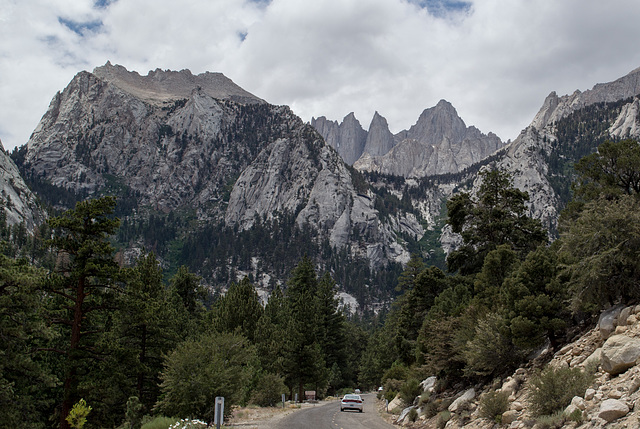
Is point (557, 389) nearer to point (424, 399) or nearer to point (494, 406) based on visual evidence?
point (494, 406)

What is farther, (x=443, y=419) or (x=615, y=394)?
Answer: (x=443, y=419)

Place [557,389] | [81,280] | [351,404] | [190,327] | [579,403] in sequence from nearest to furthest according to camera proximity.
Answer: [579,403] < [557,389] < [81,280] < [351,404] < [190,327]

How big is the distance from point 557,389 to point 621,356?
2.00 meters

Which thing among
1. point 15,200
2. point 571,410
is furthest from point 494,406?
point 15,200

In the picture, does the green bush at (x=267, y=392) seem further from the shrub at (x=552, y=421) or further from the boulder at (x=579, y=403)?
the boulder at (x=579, y=403)

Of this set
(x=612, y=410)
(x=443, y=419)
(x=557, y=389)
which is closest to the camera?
(x=612, y=410)

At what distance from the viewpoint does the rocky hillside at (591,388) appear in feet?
36.0

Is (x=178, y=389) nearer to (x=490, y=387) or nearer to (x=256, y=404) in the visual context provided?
(x=490, y=387)

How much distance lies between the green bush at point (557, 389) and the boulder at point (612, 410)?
2.03m

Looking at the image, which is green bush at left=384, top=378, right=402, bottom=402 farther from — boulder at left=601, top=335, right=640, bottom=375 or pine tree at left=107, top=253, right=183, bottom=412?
boulder at left=601, top=335, right=640, bottom=375

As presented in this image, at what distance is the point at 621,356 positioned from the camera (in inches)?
495

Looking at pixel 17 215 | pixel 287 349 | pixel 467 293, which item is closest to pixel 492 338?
pixel 467 293

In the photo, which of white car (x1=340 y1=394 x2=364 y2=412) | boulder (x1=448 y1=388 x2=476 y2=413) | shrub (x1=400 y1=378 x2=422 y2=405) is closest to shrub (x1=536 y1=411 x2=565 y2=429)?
Answer: boulder (x1=448 y1=388 x2=476 y2=413)

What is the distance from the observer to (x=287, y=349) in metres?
45.8
